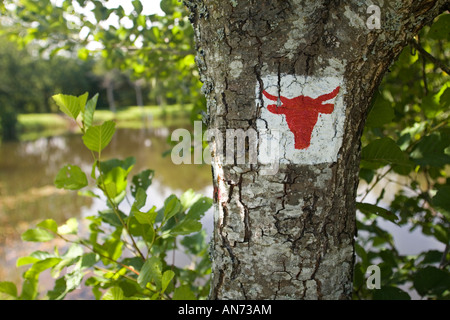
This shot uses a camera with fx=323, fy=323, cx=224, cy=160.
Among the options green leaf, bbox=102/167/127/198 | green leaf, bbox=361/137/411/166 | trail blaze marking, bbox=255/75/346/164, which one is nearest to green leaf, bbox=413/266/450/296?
green leaf, bbox=361/137/411/166

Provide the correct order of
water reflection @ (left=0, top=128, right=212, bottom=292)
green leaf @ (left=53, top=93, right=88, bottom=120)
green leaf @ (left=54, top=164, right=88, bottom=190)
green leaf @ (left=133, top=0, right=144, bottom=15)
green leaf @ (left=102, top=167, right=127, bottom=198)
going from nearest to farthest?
green leaf @ (left=53, top=93, right=88, bottom=120)
green leaf @ (left=54, top=164, right=88, bottom=190)
green leaf @ (left=102, top=167, right=127, bottom=198)
green leaf @ (left=133, top=0, right=144, bottom=15)
water reflection @ (left=0, top=128, right=212, bottom=292)

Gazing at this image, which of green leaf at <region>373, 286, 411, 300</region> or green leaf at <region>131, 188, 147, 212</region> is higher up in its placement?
green leaf at <region>131, 188, 147, 212</region>

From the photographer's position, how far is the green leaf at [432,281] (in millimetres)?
948

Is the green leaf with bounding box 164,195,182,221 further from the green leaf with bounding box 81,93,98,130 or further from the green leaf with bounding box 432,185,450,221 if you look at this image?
the green leaf with bounding box 432,185,450,221

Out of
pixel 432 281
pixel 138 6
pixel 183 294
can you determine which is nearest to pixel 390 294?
pixel 432 281

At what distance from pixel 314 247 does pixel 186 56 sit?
1.20m

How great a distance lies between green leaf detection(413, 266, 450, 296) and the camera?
3.11ft

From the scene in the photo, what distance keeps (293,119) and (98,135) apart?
459 mm

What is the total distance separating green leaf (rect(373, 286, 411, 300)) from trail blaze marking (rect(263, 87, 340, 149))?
55 centimetres

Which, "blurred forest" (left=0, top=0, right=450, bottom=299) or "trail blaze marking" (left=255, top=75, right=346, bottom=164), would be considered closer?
"trail blaze marking" (left=255, top=75, right=346, bottom=164)

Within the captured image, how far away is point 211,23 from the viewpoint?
25.4 inches

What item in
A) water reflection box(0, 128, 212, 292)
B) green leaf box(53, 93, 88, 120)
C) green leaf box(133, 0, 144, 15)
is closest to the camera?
green leaf box(53, 93, 88, 120)
